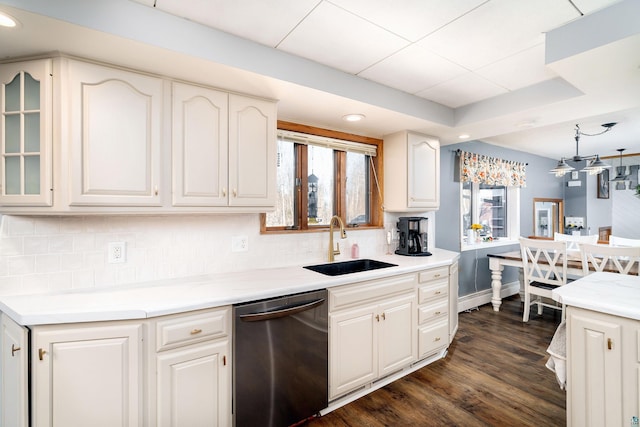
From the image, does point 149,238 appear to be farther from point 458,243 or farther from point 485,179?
point 485,179

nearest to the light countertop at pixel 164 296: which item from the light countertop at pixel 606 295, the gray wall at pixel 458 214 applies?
the light countertop at pixel 606 295

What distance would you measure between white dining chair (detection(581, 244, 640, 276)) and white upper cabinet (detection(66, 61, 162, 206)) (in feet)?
12.8

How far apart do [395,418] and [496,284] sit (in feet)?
9.32

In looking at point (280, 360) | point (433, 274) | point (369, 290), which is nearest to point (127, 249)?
point (280, 360)

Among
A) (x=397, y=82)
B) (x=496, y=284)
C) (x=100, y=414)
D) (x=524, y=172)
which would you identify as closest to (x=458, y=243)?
(x=496, y=284)

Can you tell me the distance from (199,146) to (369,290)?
1.52m

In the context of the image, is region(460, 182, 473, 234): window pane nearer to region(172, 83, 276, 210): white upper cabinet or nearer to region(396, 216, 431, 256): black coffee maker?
region(396, 216, 431, 256): black coffee maker

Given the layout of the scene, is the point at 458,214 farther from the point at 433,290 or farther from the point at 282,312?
the point at 282,312

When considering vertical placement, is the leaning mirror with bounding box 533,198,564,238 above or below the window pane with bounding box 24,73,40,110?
below

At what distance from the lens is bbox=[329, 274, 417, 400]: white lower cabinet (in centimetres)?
214

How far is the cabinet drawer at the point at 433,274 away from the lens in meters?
2.68

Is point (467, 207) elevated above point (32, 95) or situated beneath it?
situated beneath

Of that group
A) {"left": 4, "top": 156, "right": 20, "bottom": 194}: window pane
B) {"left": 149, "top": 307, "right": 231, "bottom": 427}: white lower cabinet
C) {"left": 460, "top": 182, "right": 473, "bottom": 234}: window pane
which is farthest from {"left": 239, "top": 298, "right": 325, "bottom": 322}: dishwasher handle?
{"left": 460, "top": 182, "right": 473, "bottom": 234}: window pane

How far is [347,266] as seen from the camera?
9.30 feet
